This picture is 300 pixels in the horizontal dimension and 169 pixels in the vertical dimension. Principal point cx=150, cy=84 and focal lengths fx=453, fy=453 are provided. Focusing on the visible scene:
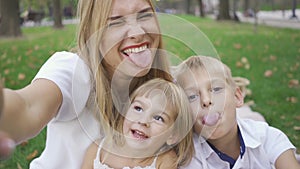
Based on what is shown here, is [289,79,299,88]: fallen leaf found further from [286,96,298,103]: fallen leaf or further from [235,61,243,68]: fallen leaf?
[235,61,243,68]: fallen leaf


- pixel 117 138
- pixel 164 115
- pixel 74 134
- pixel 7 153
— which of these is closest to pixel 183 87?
pixel 164 115

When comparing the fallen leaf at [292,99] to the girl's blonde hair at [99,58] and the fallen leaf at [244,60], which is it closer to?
the fallen leaf at [244,60]

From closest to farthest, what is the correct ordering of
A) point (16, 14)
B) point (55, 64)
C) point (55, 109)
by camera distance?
point (55, 109)
point (55, 64)
point (16, 14)

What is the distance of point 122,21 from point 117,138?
458 mm

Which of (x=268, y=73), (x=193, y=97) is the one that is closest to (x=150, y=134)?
(x=193, y=97)

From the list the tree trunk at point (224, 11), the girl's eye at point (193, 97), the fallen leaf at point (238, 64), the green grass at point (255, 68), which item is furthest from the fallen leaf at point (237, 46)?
the tree trunk at point (224, 11)

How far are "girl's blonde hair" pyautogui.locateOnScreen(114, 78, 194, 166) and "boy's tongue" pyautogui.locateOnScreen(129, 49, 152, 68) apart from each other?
118 mm

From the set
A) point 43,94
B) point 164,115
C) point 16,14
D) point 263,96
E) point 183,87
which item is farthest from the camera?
point 16,14

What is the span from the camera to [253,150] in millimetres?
1964

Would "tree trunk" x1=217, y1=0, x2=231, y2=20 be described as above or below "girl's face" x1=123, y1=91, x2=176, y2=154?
below

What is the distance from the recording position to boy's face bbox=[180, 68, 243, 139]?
1803 mm

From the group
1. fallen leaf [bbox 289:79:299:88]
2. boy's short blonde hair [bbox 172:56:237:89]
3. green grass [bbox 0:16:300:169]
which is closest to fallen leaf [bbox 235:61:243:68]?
green grass [bbox 0:16:300:169]

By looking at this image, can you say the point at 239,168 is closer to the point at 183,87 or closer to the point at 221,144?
the point at 221,144

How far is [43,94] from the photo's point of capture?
1.34m
